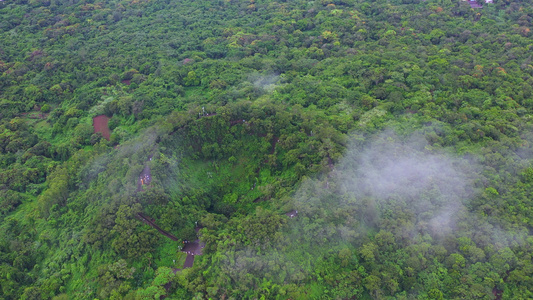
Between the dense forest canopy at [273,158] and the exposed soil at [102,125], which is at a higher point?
the dense forest canopy at [273,158]

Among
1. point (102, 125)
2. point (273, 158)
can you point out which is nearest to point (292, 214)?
point (273, 158)

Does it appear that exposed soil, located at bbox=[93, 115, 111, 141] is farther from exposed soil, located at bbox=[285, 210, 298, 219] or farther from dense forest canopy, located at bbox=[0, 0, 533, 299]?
exposed soil, located at bbox=[285, 210, 298, 219]

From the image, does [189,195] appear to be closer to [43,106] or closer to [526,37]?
[43,106]

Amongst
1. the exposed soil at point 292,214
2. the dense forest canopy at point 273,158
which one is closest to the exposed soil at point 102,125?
the dense forest canopy at point 273,158

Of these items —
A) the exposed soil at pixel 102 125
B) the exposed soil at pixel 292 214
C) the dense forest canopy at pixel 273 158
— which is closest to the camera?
the dense forest canopy at pixel 273 158

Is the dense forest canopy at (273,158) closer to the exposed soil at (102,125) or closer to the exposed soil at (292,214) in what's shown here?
the exposed soil at (292,214)

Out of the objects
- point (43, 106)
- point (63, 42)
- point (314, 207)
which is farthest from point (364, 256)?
point (63, 42)
